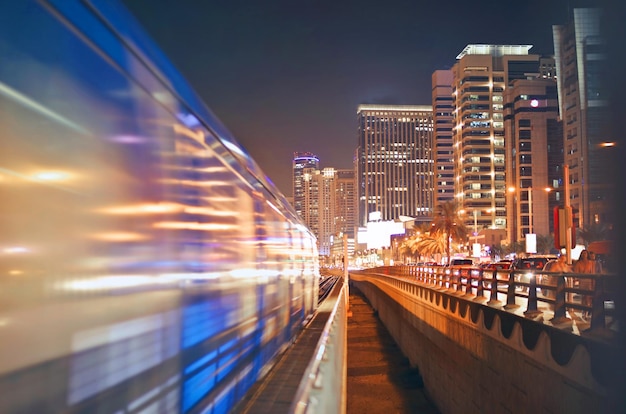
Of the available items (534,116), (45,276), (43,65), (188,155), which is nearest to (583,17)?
(188,155)

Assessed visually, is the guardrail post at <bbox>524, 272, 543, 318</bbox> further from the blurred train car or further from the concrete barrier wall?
the blurred train car

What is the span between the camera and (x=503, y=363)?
1352cm

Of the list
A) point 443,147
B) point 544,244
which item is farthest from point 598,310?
point 443,147

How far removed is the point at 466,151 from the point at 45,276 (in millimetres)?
151411

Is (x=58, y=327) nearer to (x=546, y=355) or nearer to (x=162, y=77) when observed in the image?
(x=162, y=77)

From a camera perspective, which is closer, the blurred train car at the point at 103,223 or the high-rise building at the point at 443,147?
the blurred train car at the point at 103,223

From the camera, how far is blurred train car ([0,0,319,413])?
2672 millimetres

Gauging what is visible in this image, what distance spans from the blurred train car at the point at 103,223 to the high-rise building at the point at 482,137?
14275cm

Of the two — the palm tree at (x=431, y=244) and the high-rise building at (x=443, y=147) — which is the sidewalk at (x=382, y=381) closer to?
the palm tree at (x=431, y=244)

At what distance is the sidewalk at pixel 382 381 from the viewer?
2411 cm

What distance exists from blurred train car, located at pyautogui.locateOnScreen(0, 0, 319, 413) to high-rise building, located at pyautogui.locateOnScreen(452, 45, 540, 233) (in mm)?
142748

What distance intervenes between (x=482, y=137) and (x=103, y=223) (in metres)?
151

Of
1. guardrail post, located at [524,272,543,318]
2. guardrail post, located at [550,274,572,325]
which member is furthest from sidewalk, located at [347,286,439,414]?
guardrail post, located at [550,274,572,325]

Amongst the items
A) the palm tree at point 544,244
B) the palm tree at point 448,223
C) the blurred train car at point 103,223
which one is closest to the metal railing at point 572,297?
the blurred train car at point 103,223
